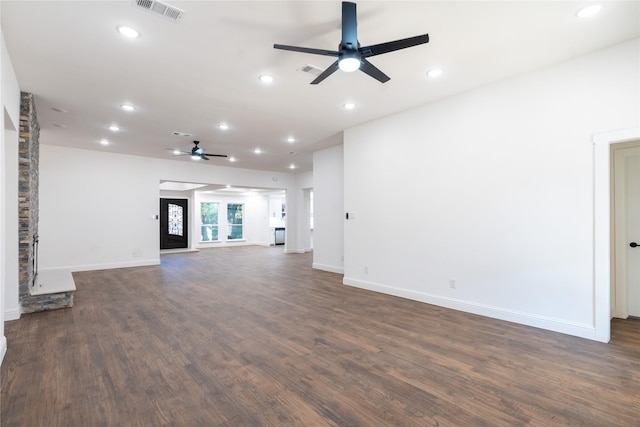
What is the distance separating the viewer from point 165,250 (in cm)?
1188

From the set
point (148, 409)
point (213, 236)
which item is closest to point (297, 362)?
point (148, 409)

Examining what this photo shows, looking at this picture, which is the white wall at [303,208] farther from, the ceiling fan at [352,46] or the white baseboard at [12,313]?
the ceiling fan at [352,46]

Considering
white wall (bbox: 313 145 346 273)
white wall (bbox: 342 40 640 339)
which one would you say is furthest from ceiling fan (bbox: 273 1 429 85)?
white wall (bbox: 313 145 346 273)

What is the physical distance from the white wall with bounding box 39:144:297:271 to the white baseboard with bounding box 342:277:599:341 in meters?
6.45

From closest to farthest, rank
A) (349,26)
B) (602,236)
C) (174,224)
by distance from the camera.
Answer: (349,26) → (602,236) → (174,224)

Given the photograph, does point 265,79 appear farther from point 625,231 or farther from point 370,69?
point 625,231

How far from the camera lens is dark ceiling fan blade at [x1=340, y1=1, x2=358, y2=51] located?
2318mm

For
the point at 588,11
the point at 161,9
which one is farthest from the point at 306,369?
the point at 588,11

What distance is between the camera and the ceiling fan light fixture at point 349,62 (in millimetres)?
2455

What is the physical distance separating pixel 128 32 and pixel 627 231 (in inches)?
235

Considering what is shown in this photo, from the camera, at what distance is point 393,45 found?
95.7 inches

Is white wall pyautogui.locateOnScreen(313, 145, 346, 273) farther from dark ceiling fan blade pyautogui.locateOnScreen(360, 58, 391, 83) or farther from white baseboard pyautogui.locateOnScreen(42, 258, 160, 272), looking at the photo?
white baseboard pyautogui.locateOnScreen(42, 258, 160, 272)

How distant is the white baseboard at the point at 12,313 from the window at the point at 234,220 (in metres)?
10.3

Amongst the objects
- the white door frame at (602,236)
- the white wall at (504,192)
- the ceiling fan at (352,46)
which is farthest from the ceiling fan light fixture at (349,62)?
A: the white door frame at (602,236)
